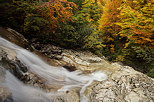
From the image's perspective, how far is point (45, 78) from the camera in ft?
14.7

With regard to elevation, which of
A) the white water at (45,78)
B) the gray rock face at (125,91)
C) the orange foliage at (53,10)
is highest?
the orange foliage at (53,10)

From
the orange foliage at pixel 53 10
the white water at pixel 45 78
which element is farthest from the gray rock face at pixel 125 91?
the orange foliage at pixel 53 10

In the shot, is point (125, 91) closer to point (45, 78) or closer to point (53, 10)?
point (45, 78)

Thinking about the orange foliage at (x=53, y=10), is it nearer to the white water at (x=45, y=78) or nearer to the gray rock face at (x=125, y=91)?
the white water at (x=45, y=78)

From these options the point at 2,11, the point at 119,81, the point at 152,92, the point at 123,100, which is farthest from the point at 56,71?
the point at 2,11

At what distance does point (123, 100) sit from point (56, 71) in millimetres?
2992

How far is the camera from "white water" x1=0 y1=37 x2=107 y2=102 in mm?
3125

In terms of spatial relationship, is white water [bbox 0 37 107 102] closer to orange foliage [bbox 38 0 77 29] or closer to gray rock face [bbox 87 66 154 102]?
gray rock face [bbox 87 66 154 102]

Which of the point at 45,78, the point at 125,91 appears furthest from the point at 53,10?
Result: the point at 125,91

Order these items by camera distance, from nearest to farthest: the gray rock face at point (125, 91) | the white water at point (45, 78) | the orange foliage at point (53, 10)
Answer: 1. the white water at point (45, 78)
2. the gray rock face at point (125, 91)
3. the orange foliage at point (53, 10)

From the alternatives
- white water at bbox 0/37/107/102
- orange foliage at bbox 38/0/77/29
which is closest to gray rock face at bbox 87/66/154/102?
white water at bbox 0/37/107/102

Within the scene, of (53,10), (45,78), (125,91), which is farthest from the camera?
(53,10)

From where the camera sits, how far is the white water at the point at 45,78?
3125 millimetres

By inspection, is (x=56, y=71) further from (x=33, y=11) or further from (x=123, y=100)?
(x=33, y=11)
